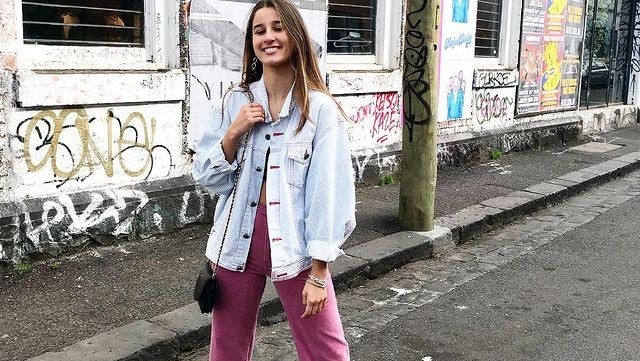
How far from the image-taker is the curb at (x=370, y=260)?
12.1ft

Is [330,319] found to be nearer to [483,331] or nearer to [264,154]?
[264,154]

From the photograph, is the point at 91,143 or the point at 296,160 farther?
the point at 91,143

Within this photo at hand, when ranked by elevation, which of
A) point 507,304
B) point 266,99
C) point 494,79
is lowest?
point 507,304

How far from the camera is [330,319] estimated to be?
8.50 feet

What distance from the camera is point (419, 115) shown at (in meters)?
6.11

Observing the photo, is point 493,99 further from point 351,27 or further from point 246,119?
point 246,119

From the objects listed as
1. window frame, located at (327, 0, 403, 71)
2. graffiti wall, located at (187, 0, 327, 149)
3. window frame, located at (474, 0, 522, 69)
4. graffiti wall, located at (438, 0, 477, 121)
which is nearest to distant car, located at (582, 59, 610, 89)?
window frame, located at (474, 0, 522, 69)

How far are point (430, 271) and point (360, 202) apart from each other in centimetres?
176

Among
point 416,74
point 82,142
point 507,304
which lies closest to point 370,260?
point 507,304

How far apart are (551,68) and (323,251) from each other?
34.3 feet

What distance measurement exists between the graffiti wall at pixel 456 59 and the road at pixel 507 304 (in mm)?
2810

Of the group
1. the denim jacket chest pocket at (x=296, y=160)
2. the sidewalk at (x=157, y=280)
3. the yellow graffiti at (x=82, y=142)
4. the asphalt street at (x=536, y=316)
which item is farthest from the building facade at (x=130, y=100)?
the denim jacket chest pocket at (x=296, y=160)

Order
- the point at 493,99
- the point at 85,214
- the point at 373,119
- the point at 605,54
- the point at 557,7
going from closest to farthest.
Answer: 1. the point at 85,214
2. the point at 373,119
3. the point at 493,99
4. the point at 557,7
5. the point at 605,54

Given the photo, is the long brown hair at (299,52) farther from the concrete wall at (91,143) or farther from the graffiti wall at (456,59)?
the graffiti wall at (456,59)
